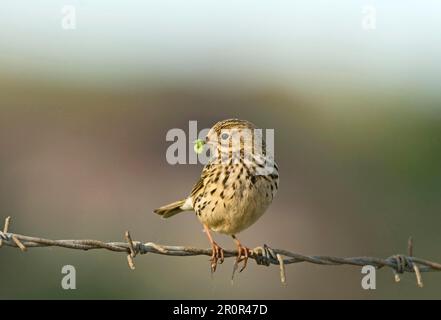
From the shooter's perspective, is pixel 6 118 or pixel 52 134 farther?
pixel 6 118

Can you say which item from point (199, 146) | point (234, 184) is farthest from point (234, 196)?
point (199, 146)

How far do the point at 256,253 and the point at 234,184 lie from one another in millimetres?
864

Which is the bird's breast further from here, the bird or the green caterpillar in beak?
the green caterpillar in beak

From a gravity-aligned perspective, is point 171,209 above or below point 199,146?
below

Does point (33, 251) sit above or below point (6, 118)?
below

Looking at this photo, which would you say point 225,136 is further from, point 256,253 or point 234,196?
point 256,253

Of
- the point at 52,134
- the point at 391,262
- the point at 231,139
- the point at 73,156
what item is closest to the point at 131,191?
the point at 73,156

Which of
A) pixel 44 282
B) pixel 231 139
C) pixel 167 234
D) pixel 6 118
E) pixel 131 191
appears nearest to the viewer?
pixel 231 139

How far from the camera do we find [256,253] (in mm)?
7453

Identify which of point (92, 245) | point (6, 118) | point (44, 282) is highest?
point (6, 118)

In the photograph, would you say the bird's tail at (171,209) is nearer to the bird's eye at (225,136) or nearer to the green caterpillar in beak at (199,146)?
the green caterpillar in beak at (199,146)

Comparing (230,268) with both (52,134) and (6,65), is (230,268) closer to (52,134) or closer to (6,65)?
(52,134)

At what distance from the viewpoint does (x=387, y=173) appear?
774 inches

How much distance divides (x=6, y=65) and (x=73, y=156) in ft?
31.2
